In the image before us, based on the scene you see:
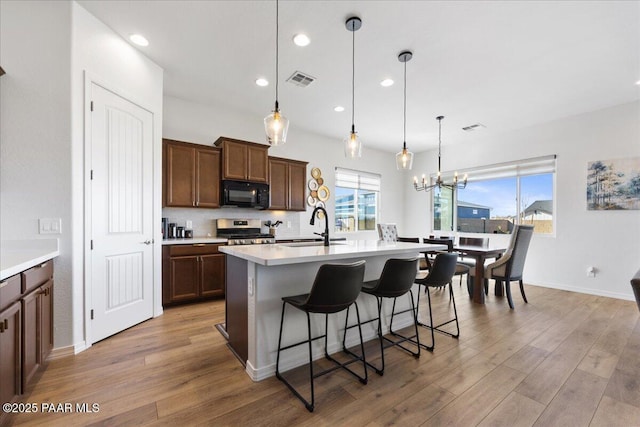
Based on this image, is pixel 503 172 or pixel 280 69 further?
pixel 503 172

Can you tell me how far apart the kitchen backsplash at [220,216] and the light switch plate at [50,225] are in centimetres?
177

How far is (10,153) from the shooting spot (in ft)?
7.13

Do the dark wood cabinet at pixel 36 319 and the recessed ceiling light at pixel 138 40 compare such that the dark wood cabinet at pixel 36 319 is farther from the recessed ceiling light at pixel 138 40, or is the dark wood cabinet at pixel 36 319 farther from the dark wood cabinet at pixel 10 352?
the recessed ceiling light at pixel 138 40

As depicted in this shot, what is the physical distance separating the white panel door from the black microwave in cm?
117

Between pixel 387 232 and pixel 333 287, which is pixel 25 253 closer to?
pixel 333 287

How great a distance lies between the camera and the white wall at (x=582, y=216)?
417 cm

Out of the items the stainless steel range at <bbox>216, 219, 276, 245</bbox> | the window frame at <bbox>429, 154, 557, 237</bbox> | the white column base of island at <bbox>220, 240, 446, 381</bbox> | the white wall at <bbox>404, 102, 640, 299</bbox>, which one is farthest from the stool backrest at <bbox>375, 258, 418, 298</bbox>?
the white wall at <bbox>404, 102, 640, 299</bbox>

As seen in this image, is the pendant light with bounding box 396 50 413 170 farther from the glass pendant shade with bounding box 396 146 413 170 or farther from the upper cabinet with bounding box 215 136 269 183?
the upper cabinet with bounding box 215 136 269 183

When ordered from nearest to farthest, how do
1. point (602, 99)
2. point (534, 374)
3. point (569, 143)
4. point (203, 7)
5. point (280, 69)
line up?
point (534, 374), point (203, 7), point (280, 69), point (602, 99), point (569, 143)

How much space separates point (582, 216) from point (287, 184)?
16.5 feet

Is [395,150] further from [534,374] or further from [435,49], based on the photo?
[534,374]

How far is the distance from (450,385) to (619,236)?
4.41 m

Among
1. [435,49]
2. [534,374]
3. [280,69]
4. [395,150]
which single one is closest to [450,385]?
[534,374]

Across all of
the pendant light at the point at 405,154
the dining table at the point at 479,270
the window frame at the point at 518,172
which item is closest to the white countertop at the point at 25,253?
the pendant light at the point at 405,154
